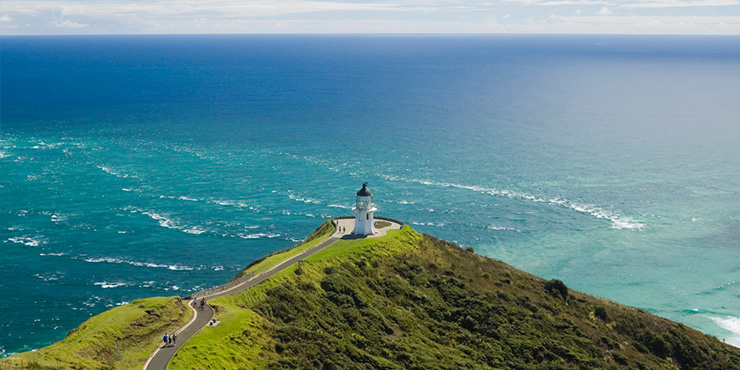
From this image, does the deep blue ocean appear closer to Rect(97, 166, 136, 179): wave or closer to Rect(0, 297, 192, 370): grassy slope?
Rect(97, 166, 136, 179): wave

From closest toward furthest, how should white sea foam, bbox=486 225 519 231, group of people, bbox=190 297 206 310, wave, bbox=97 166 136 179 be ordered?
group of people, bbox=190 297 206 310 < white sea foam, bbox=486 225 519 231 < wave, bbox=97 166 136 179

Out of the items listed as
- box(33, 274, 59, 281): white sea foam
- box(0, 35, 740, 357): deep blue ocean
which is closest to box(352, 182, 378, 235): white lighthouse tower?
box(0, 35, 740, 357): deep blue ocean

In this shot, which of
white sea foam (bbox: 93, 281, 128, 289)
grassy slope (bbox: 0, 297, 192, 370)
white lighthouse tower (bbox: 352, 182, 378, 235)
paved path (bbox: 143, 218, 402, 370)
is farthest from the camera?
white sea foam (bbox: 93, 281, 128, 289)

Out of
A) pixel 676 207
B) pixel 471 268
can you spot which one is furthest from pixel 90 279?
pixel 676 207

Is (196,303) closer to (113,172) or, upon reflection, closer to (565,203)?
(565,203)

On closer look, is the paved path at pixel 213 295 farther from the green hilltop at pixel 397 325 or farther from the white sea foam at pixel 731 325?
the white sea foam at pixel 731 325

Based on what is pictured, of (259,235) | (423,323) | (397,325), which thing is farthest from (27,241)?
(423,323)
